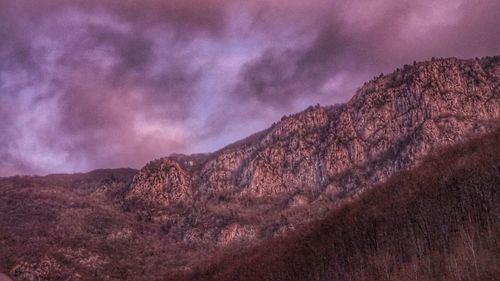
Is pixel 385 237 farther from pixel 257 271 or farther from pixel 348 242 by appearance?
pixel 257 271

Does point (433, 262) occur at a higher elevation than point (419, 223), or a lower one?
lower

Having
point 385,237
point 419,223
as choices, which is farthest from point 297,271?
point 419,223

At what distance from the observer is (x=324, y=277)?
127 meters

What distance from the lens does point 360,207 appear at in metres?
179

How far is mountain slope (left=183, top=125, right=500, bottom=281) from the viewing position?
87938mm

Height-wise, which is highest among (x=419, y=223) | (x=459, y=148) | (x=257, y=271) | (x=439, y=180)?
(x=459, y=148)

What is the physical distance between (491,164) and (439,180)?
26.1 m

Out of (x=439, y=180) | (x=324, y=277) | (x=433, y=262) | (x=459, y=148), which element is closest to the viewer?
(x=433, y=262)

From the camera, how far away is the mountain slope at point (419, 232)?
8794 cm

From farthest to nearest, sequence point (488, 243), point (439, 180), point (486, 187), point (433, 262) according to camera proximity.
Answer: point (439, 180) < point (486, 187) < point (433, 262) < point (488, 243)

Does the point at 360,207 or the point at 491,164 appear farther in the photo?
the point at 360,207

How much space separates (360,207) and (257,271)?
46.5 m

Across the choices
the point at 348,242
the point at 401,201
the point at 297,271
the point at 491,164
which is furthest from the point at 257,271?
the point at 491,164

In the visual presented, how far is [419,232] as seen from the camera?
116m
